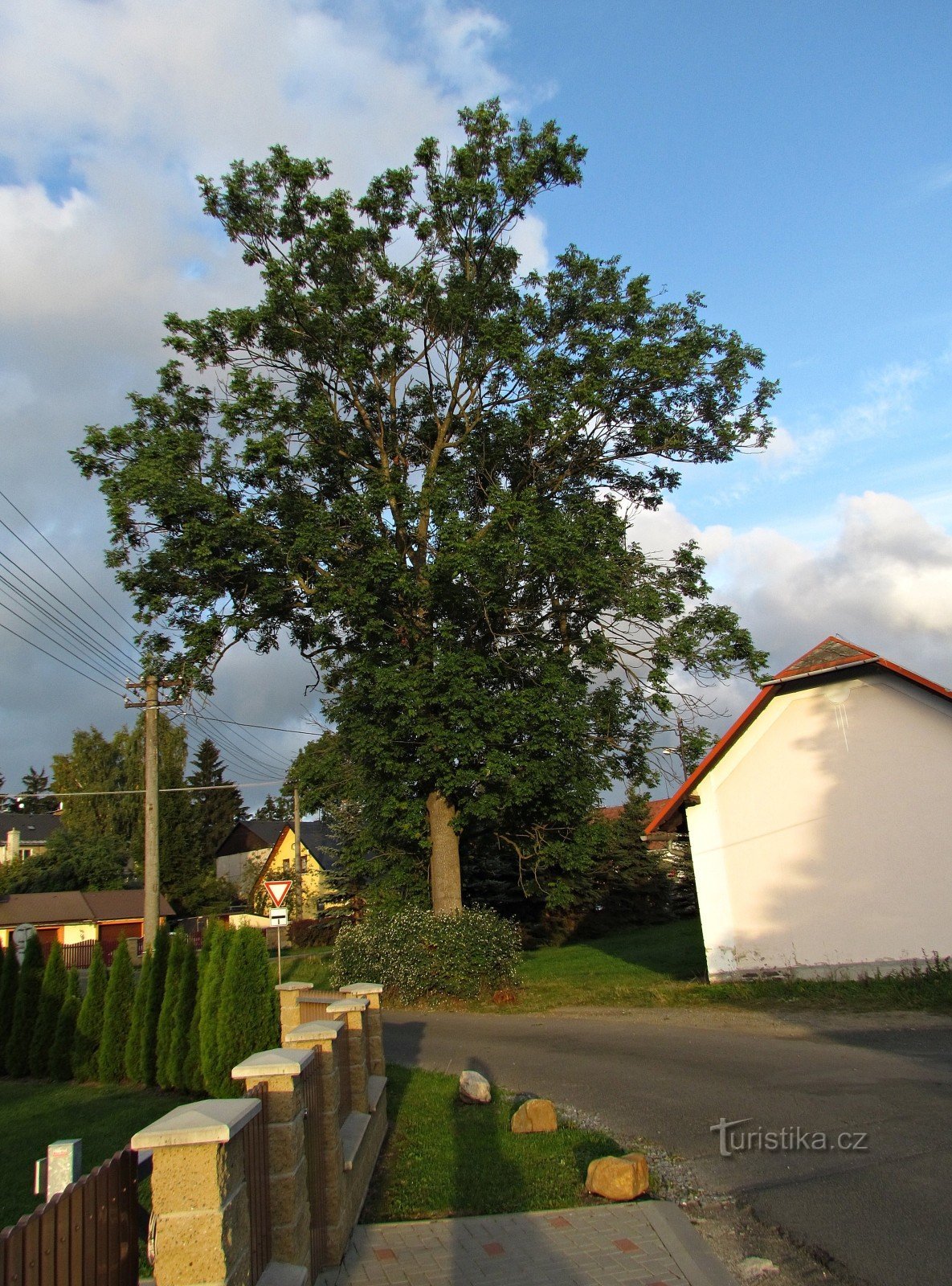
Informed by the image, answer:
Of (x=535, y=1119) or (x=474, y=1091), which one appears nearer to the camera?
(x=535, y=1119)

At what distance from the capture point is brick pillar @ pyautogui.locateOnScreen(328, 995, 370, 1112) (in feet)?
23.7

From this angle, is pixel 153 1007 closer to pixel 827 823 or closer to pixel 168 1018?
pixel 168 1018

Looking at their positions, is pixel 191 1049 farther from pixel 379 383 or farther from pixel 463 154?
pixel 463 154

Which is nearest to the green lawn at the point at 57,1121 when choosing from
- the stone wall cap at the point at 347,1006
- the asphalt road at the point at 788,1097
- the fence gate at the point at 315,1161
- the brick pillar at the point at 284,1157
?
the stone wall cap at the point at 347,1006

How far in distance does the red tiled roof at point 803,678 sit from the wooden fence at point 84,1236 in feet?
48.9

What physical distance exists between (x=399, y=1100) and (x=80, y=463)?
15417 mm

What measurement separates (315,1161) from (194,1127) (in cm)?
234

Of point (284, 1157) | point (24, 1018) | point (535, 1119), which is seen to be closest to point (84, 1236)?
point (284, 1157)

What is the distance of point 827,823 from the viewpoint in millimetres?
16734

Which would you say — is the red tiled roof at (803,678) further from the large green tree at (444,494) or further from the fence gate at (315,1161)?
the fence gate at (315,1161)

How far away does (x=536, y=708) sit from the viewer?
19.1m

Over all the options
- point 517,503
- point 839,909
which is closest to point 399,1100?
point 839,909

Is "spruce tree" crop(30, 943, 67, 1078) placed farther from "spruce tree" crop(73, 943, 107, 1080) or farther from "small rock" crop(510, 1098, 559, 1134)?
"small rock" crop(510, 1098, 559, 1134)

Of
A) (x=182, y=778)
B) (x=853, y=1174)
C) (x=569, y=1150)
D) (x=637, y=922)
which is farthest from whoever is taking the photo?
(x=182, y=778)
